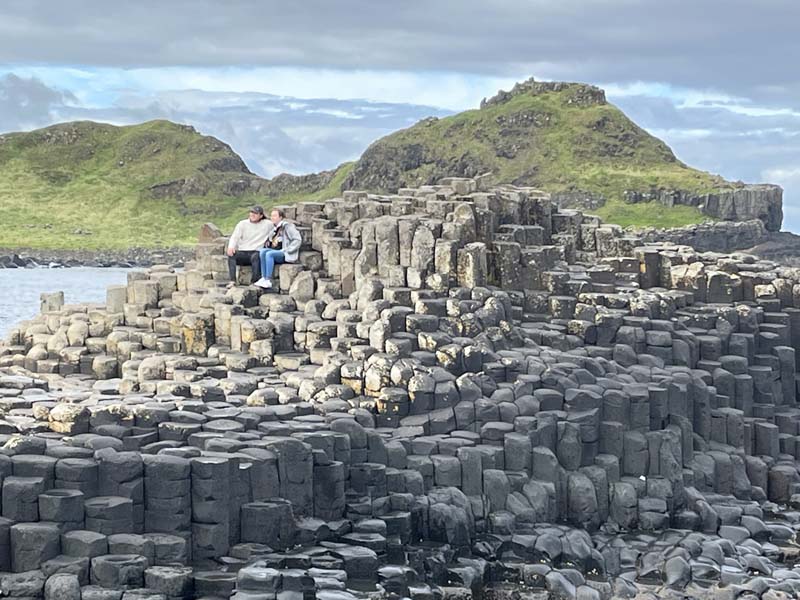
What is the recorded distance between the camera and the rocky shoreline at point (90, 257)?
10725cm

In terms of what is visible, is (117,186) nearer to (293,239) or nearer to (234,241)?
(234,241)

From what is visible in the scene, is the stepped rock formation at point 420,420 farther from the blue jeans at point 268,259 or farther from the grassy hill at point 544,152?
the grassy hill at point 544,152

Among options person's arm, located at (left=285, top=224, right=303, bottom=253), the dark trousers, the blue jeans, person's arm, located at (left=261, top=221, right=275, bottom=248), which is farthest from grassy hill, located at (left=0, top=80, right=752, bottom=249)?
the blue jeans

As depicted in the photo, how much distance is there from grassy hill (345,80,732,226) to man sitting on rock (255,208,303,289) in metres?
85.2

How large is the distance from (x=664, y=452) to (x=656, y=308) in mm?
5264

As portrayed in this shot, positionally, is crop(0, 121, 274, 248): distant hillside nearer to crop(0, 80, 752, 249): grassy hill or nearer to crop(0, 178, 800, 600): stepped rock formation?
crop(0, 80, 752, 249): grassy hill

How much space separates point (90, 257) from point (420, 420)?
294ft

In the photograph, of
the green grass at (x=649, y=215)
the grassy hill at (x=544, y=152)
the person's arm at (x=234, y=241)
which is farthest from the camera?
the grassy hill at (x=544, y=152)

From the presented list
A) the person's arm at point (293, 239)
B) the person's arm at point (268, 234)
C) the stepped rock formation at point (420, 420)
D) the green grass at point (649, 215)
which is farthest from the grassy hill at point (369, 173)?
the person's arm at point (293, 239)

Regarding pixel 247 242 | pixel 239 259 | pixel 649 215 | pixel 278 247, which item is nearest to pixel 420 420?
pixel 278 247

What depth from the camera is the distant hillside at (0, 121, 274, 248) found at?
12344cm

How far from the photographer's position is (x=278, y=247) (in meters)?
33.6

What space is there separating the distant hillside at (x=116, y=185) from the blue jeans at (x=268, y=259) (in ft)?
279

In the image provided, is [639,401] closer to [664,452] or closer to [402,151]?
[664,452]
